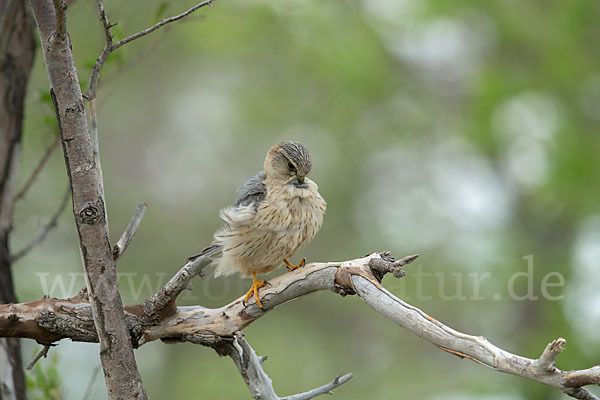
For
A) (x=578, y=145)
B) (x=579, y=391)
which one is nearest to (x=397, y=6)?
(x=578, y=145)

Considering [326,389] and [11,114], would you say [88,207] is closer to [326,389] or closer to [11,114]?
Answer: [326,389]

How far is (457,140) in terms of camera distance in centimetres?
830

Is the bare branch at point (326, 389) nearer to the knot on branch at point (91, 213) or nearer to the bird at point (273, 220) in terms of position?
the bird at point (273, 220)

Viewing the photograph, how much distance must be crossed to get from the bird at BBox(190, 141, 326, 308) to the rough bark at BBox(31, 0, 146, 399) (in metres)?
0.61

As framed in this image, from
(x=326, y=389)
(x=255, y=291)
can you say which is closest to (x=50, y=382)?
(x=255, y=291)

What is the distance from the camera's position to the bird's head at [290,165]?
118 inches

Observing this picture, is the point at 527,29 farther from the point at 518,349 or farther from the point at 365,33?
the point at 518,349

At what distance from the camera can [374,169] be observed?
895 centimetres

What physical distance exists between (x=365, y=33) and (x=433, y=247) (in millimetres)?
2832

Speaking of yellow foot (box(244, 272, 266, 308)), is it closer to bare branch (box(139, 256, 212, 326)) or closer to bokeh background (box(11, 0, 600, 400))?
bare branch (box(139, 256, 212, 326))

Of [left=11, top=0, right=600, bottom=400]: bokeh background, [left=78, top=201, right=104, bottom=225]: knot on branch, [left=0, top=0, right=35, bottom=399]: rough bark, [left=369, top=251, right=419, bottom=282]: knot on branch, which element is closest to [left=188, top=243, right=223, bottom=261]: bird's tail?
[left=78, top=201, right=104, bottom=225]: knot on branch

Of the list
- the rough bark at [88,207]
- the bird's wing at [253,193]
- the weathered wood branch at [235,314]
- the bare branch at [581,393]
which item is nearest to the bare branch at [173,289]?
the weathered wood branch at [235,314]

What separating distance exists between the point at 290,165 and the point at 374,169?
19.8ft

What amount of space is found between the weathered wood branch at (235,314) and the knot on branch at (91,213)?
0.35 meters
